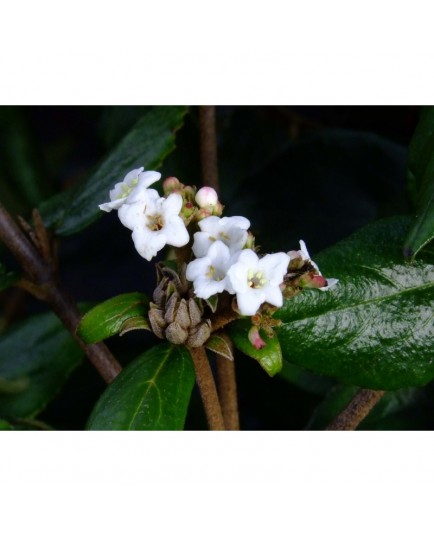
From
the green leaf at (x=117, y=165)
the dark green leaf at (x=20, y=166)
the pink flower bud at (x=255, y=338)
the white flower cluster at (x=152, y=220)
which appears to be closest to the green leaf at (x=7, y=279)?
the green leaf at (x=117, y=165)

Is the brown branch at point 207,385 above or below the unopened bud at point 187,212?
below

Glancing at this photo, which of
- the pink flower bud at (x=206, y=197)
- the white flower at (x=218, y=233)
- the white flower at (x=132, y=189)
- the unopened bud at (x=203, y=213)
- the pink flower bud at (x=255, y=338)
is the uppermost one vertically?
the white flower at (x=132, y=189)

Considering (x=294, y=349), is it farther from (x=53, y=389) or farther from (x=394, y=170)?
(x=394, y=170)

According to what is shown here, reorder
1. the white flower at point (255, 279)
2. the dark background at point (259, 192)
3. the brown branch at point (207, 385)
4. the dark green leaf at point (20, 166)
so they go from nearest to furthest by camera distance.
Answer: the white flower at point (255, 279) < the brown branch at point (207, 385) < the dark background at point (259, 192) < the dark green leaf at point (20, 166)

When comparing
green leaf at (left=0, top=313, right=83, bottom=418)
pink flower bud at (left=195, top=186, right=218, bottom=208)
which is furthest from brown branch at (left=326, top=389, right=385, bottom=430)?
green leaf at (left=0, top=313, right=83, bottom=418)

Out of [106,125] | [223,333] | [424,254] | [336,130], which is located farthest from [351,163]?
[223,333]

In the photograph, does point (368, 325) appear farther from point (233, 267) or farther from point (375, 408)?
point (375, 408)

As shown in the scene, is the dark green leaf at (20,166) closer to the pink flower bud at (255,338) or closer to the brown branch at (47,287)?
the brown branch at (47,287)
